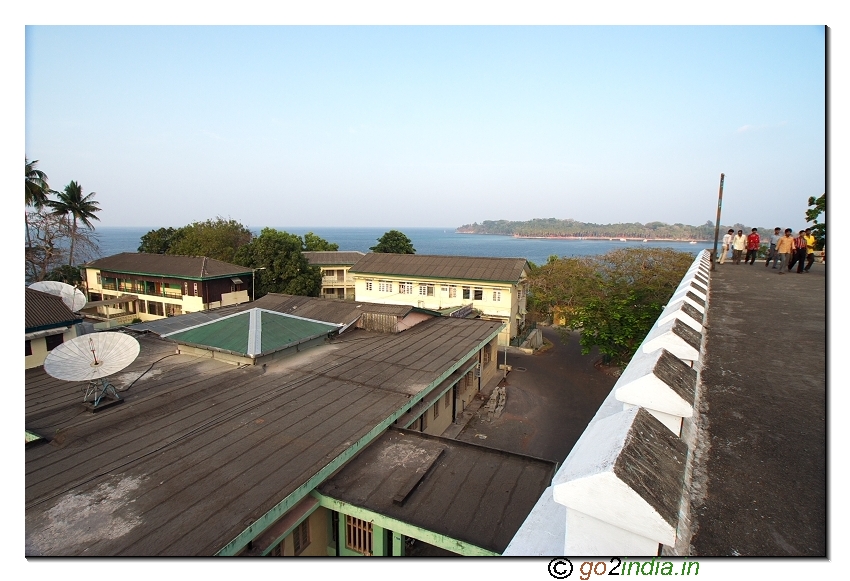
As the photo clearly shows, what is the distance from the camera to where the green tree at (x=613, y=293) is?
18250 millimetres

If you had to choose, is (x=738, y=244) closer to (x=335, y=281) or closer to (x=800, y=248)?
(x=800, y=248)

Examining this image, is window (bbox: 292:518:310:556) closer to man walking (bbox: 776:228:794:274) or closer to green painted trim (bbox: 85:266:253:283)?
man walking (bbox: 776:228:794:274)

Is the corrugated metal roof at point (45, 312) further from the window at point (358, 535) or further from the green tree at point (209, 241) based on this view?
the green tree at point (209, 241)

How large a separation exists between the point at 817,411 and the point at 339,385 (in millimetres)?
9218

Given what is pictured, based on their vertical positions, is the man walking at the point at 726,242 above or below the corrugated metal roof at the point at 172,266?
above

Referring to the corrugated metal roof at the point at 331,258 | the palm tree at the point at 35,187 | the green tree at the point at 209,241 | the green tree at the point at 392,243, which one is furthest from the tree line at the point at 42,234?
the green tree at the point at 392,243

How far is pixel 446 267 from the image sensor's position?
29547mm

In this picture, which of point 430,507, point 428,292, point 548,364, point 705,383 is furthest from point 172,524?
point 428,292

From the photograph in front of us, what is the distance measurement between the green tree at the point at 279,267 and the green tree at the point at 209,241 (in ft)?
27.6

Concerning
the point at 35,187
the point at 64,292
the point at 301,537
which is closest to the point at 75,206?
the point at 35,187

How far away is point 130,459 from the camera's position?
719 centimetres

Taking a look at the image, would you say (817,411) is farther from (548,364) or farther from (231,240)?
(231,240)

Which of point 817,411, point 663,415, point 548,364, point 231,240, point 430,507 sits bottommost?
point 548,364

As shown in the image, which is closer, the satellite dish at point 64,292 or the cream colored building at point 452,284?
the satellite dish at point 64,292
